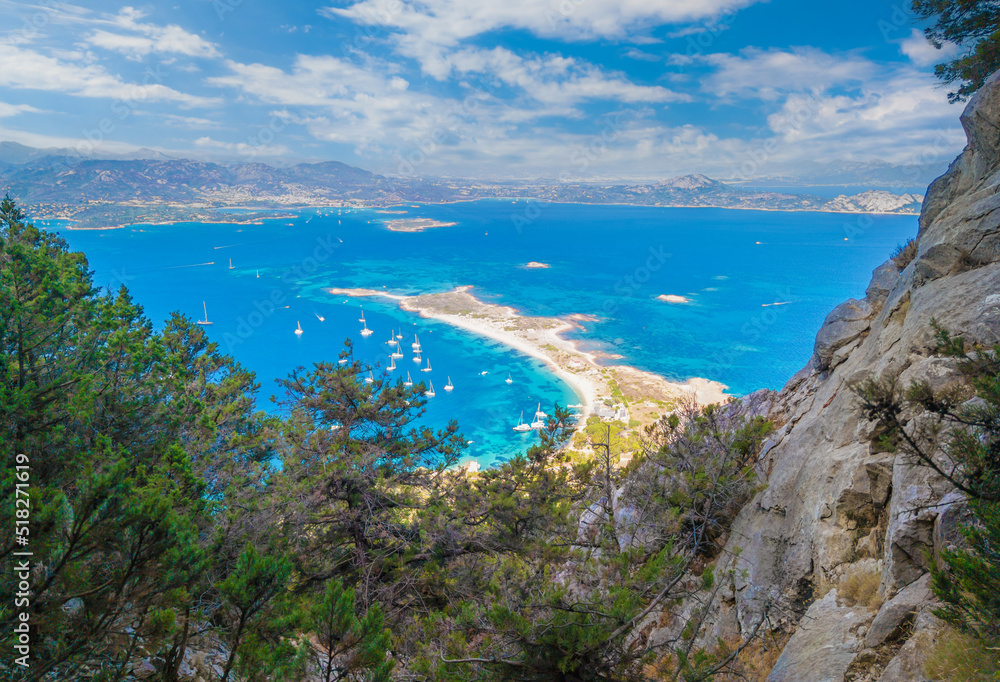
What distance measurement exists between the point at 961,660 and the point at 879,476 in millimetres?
3079

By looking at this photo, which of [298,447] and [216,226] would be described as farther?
[216,226]

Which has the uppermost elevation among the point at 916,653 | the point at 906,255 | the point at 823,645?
the point at 906,255

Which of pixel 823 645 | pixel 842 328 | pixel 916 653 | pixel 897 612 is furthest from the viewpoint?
pixel 842 328

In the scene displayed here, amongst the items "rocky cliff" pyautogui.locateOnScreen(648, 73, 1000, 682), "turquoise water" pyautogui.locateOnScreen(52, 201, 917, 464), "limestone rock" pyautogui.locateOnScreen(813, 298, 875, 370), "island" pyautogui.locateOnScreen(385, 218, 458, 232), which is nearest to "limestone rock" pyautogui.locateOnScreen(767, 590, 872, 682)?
"rocky cliff" pyautogui.locateOnScreen(648, 73, 1000, 682)

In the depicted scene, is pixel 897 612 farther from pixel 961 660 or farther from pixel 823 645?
pixel 961 660

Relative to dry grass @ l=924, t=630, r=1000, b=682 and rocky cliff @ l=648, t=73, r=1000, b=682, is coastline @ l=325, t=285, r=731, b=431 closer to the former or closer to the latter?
rocky cliff @ l=648, t=73, r=1000, b=682

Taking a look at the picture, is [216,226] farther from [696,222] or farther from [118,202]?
[696,222]

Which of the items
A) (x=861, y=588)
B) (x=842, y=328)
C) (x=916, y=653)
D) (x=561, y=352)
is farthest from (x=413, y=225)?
(x=916, y=653)

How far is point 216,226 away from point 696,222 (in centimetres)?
19182

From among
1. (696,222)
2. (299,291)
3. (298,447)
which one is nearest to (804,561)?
(298,447)

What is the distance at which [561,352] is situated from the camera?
51.4 meters

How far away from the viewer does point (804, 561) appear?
246 inches

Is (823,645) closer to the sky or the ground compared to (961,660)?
closer to the ground

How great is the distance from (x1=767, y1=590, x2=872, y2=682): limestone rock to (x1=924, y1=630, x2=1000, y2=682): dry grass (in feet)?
3.24
